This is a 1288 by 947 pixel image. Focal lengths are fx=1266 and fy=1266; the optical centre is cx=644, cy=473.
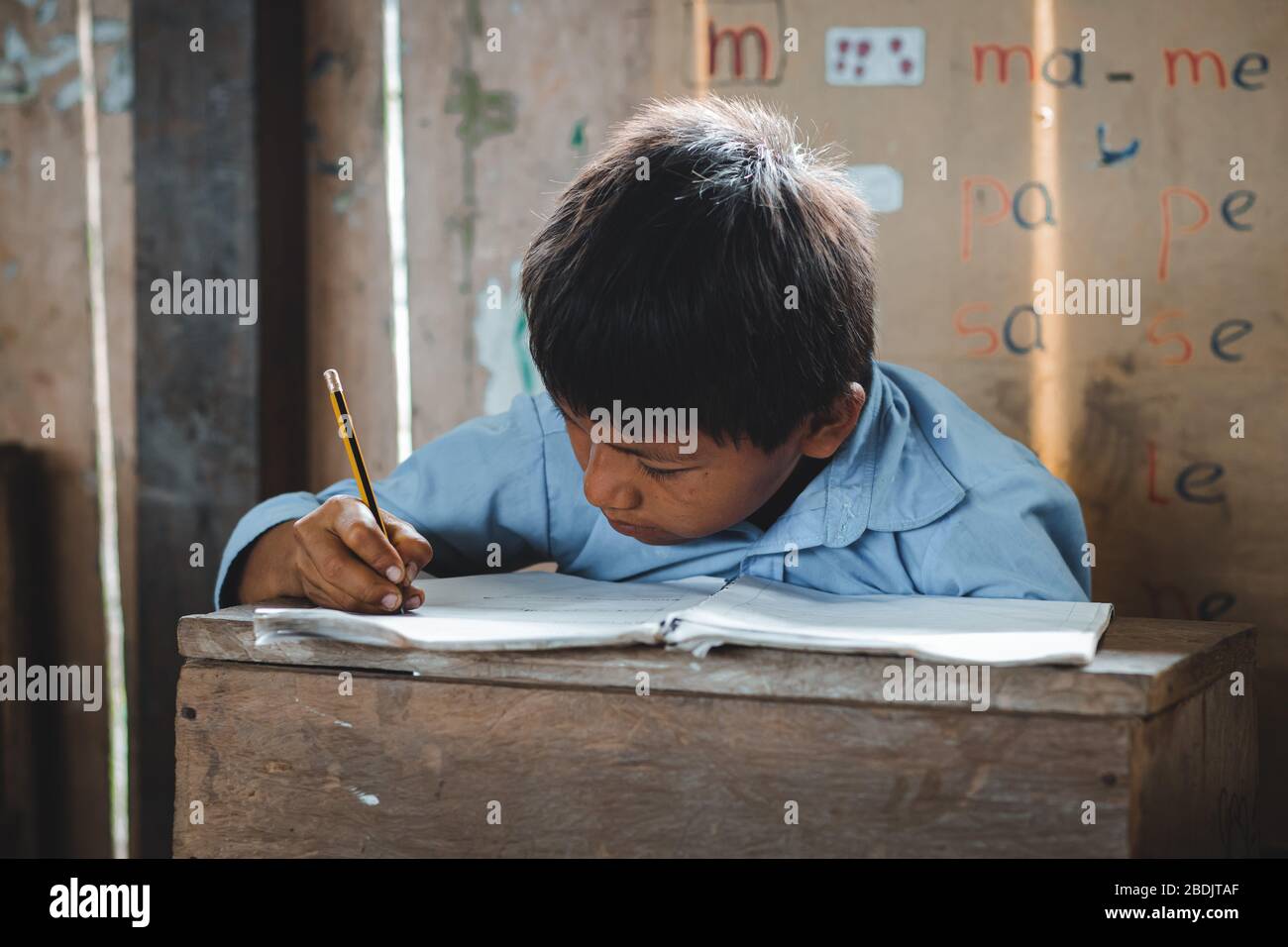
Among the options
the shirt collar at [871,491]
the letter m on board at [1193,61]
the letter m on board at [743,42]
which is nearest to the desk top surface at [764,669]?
the shirt collar at [871,491]

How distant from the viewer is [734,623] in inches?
36.6

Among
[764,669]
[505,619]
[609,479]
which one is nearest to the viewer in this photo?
[764,669]

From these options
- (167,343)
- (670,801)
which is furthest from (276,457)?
(670,801)

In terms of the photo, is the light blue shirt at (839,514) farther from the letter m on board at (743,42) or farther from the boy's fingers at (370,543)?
the letter m on board at (743,42)

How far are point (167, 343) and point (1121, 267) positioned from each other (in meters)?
1.47

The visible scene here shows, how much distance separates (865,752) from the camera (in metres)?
0.89

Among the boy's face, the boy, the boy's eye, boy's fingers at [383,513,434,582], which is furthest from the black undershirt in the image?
boy's fingers at [383,513,434,582]

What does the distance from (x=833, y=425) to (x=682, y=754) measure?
435mm

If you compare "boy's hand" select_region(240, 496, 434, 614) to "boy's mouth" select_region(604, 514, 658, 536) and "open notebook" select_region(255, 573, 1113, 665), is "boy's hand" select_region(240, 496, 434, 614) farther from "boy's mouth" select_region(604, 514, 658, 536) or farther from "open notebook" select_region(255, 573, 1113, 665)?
"boy's mouth" select_region(604, 514, 658, 536)

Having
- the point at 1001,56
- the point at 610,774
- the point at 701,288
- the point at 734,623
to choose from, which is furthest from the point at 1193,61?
the point at 610,774

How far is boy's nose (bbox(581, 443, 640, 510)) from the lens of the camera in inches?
44.1

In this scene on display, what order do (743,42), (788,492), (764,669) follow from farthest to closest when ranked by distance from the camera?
(743,42), (788,492), (764,669)

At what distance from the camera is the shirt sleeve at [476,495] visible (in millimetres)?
1430

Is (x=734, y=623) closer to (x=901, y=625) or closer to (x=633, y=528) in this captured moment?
(x=901, y=625)
